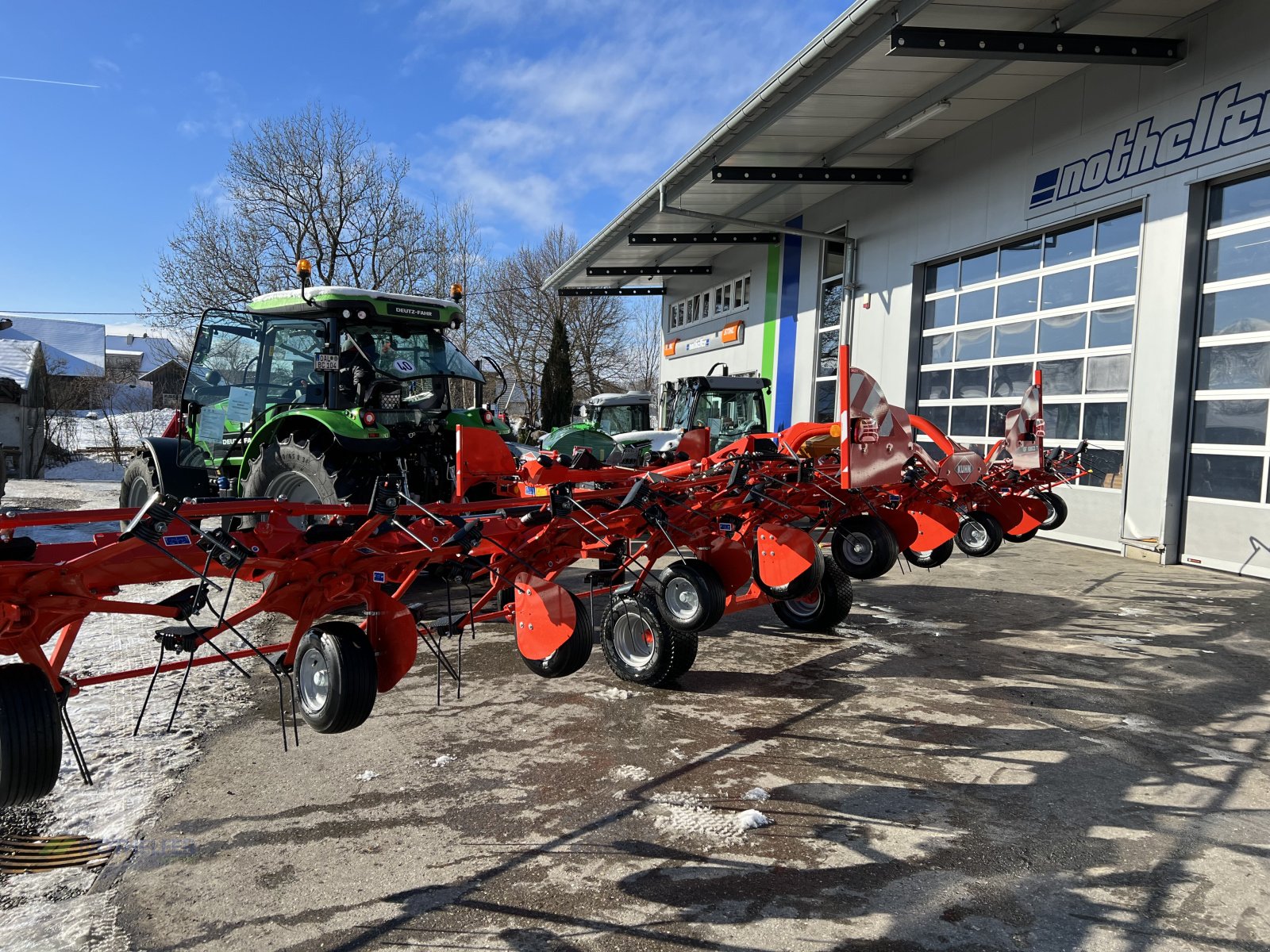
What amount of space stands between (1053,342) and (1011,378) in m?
0.89

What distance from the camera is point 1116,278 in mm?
9977

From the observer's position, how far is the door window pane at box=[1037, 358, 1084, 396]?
1048cm

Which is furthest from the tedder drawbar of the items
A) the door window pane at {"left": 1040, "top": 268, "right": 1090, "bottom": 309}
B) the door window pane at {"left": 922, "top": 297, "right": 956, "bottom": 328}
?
the door window pane at {"left": 922, "top": 297, "right": 956, "bottom": 328}

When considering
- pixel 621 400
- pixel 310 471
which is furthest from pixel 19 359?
pixel 310 471

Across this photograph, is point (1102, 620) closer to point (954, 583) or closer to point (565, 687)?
point (954, 583)

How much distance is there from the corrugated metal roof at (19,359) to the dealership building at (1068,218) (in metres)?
18.0

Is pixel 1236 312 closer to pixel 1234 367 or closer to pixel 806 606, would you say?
pixel 1234 367

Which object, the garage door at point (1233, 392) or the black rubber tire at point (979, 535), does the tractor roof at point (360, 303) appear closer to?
the black rubber tire at point (979, 535)

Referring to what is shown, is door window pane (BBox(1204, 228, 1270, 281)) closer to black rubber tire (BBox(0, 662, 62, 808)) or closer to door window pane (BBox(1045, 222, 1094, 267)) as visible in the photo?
door window pane (BBox(1045, 222, 1094, 267))

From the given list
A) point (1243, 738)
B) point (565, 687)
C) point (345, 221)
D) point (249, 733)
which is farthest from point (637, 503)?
point (345, 221)

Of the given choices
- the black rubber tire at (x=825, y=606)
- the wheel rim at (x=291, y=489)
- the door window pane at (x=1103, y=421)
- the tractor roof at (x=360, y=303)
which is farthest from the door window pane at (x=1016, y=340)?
the wheel rim at (x=291, y=489)

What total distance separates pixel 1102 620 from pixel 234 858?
6.19m

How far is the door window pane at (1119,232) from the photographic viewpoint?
975 cm

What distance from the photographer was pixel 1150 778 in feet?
11.9
